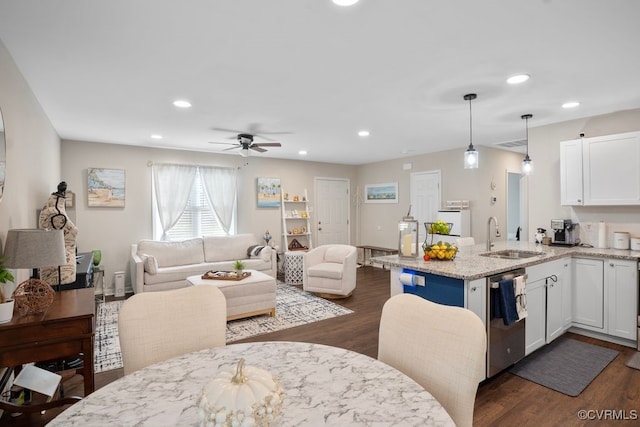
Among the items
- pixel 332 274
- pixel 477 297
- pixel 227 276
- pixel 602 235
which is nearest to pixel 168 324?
pixel 477 297

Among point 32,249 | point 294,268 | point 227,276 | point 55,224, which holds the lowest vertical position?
point 294,268

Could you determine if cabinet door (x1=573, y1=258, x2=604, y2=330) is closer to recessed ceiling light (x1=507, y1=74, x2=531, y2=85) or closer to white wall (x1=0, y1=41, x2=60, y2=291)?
recessed ceiling light (x1=507, y1=74, x2=531, y2=85)

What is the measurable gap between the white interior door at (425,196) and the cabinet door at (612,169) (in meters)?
2.70

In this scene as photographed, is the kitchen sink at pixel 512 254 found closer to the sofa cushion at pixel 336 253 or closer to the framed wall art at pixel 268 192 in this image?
the sofa cushion at pixel 336 253

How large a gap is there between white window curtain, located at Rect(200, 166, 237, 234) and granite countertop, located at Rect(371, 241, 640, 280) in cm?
405

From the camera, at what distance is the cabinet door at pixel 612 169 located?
3.51 m

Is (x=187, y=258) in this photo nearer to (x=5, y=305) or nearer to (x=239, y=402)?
(x=5, y=305)

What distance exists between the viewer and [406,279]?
2.84 metres

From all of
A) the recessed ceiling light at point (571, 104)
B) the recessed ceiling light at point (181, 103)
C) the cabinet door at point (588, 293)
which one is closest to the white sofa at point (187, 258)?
the recessed ceiling light at point (181, 103)

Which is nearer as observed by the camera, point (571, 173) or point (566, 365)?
point (566, 365)

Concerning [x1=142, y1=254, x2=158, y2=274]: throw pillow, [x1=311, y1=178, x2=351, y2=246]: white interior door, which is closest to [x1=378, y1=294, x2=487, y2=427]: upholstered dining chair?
[x1=142, y1=254, x2=158, y2=274]: throw pillow

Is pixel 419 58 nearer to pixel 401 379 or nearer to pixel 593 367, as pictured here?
pixel 401 379

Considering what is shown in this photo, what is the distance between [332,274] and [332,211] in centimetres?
305

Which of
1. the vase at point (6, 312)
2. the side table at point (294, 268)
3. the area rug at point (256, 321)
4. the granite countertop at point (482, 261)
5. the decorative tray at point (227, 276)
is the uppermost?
the granite countertop at point (482, 261)
